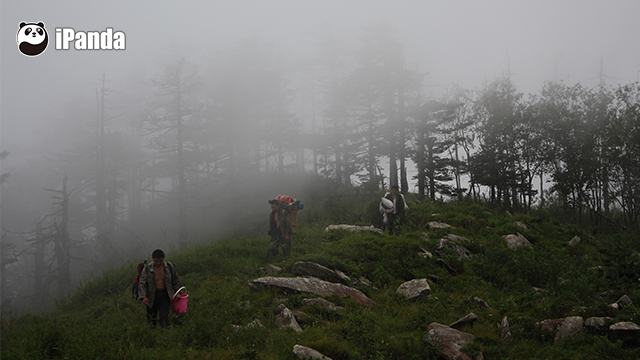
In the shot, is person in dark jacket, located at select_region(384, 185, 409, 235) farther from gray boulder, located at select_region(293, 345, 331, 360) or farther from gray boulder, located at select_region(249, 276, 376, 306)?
gray boulder, located at select_region(293, 345, 331, 360)

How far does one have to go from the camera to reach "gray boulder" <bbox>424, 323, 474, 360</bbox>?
5.99 metres

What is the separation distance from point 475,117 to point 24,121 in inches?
3226

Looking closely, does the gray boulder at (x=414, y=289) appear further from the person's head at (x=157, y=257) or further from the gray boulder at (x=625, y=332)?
the person's head at (x=157, y=257)

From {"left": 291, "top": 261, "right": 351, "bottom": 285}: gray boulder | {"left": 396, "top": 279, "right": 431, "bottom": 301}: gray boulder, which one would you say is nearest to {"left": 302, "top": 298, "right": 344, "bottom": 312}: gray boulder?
{"left": 291, "top": 261, "right": 351, "bottom": 285}: gray boulder

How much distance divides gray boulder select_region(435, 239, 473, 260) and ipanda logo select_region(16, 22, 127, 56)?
1257 centimetres

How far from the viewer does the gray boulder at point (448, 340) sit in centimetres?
599

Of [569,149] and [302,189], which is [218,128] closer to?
[302,189]

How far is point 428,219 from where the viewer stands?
642 inches

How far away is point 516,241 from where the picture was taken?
14086mm

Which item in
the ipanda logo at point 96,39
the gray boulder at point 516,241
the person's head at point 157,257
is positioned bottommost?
the gray boulder at point 516,241

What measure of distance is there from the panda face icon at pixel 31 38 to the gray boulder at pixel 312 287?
29.3 feet

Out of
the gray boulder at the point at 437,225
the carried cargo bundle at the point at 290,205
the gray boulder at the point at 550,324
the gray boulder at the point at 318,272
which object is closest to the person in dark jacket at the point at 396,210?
the gray boulder at the point at 437,225

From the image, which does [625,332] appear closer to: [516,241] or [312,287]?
[312,287]

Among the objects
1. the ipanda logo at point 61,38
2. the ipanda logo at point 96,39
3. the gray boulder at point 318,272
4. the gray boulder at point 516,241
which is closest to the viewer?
the gray boulder at point 318,272
